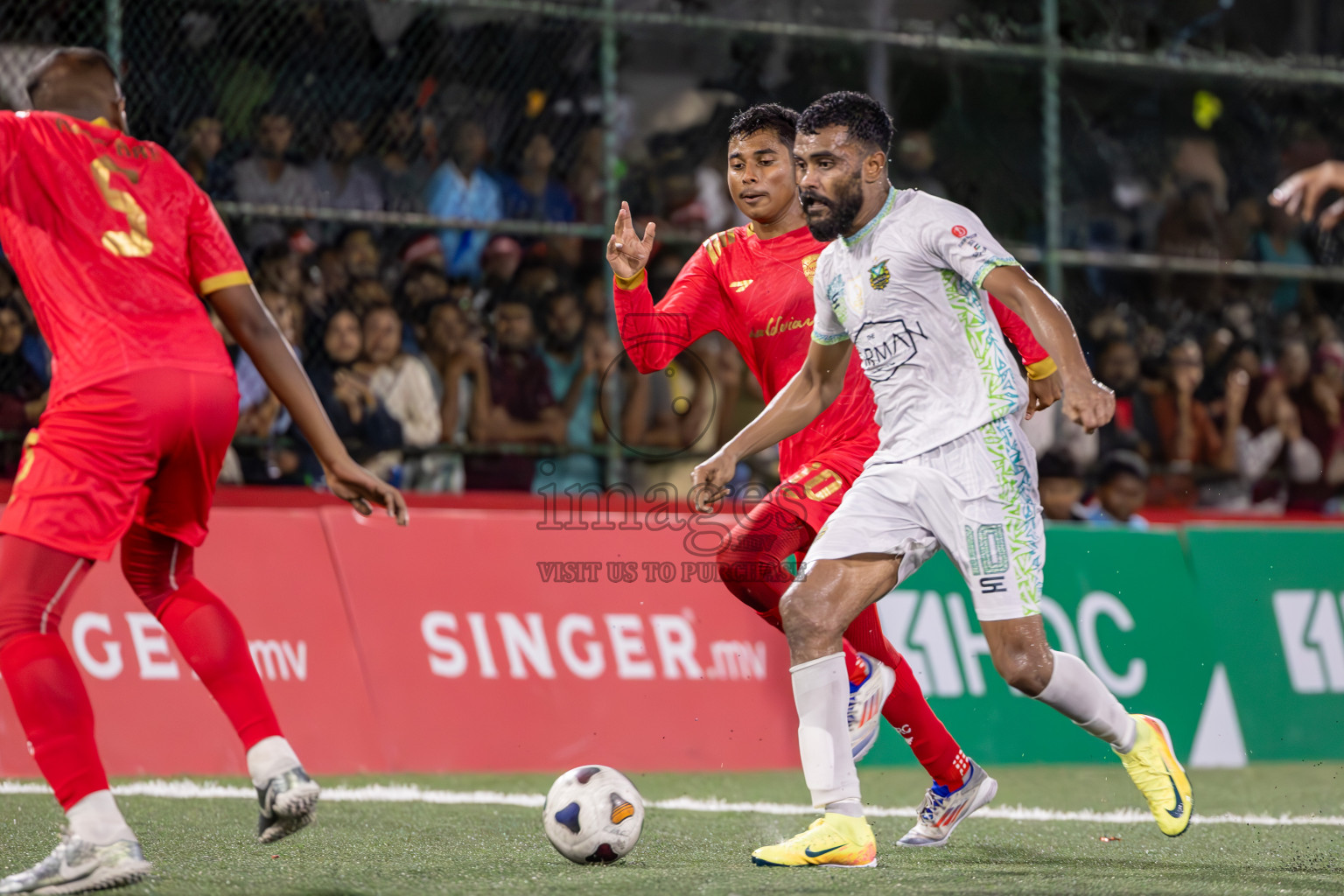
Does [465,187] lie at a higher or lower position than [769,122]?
lower

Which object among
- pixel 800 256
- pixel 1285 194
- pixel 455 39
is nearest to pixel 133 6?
pixel 455 39

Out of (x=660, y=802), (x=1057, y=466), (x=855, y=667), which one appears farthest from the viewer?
(x=1057, y=466)

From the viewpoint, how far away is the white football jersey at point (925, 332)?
496 centimetres

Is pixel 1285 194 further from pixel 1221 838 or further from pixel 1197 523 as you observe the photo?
pixel 1197 523

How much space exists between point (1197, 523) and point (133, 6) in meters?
6.76

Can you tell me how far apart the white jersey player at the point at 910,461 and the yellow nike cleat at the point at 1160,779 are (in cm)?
2

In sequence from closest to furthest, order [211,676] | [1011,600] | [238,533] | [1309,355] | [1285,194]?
1. [211,676]
2. [1011,600]
3. [1285,194]
4. [238,533]
5. [1309,355]

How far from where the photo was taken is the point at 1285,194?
547cm

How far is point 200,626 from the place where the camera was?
14.1 ft

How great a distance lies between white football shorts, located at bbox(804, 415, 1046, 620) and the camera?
492 centimetres

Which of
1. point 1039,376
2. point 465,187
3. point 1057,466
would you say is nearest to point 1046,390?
point 1039,376

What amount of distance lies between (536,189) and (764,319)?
4.83m

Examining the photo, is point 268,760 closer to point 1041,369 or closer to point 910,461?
point 910,461

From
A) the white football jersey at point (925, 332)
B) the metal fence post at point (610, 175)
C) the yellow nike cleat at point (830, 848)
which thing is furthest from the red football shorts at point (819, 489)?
the metal fence post at point (610, 175)
